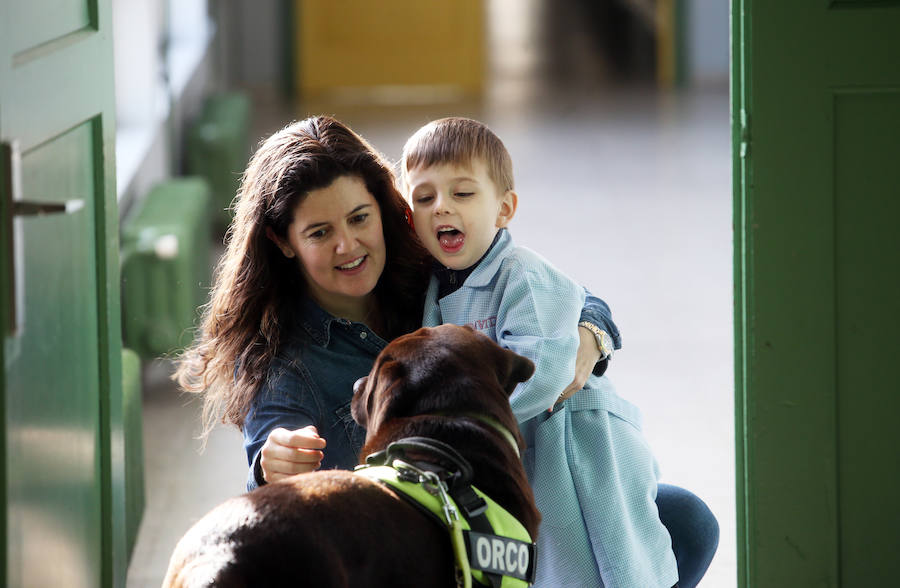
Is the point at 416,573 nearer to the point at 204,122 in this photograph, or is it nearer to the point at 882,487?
the point at 882,487

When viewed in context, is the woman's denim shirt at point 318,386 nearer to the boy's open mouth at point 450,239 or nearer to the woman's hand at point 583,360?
the boy's open mouth at point 450,239

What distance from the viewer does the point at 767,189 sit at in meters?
2.09

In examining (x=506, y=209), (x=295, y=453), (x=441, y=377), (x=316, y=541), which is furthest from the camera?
(x=506, y=209)

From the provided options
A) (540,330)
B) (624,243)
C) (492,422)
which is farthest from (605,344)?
(624,243)

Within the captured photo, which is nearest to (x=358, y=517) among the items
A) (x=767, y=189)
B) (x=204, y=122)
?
(x=767, y=189)

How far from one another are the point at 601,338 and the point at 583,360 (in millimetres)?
70

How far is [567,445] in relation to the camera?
86.5 inches

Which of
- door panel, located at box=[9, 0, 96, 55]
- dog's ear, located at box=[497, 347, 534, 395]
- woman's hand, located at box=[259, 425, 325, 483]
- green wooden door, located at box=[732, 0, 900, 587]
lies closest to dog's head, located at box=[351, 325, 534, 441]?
dog's ear, located at box=[497, 347, 534, 395]

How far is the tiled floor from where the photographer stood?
433 centimetres

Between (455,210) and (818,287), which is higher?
(455,210)

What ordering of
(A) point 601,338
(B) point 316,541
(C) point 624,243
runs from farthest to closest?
(C) point 624,243 < (A) point 601,338 < (B) point 316,541

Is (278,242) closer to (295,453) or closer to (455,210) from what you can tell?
(455,210)

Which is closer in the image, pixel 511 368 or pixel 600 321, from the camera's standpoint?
pixel 511 368

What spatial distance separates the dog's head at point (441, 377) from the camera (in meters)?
1.91
